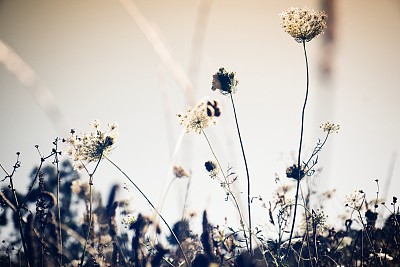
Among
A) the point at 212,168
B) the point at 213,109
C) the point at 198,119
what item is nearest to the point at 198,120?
the point at 198,119

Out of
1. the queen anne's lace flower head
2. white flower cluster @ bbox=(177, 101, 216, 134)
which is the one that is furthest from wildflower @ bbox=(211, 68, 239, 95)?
the queen anne's lace flower head

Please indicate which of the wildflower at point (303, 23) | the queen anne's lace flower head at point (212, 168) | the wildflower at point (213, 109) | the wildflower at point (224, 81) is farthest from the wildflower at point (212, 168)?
the wildflower at point (303, 23)

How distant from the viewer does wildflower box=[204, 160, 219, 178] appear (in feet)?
19.0

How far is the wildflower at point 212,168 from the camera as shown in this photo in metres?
5.81

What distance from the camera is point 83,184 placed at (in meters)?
6.29

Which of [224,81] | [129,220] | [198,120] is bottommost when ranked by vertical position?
[129,220]

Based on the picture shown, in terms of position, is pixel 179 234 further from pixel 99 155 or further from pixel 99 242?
pixel 99 155

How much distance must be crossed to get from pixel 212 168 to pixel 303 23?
2.94m

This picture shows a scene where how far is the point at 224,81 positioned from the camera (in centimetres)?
551

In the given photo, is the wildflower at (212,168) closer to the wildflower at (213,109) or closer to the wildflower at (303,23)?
the wildflower at (213,109)

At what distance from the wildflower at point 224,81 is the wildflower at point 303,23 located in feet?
3.92

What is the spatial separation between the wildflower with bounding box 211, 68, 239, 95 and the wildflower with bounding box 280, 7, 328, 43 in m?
1.20

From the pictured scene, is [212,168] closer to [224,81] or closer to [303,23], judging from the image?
[224,81]

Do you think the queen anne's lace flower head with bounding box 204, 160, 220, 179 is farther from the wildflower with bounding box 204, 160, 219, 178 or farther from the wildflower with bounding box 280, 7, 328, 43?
the wildflower with bounding box 280, 7, 328, 43
